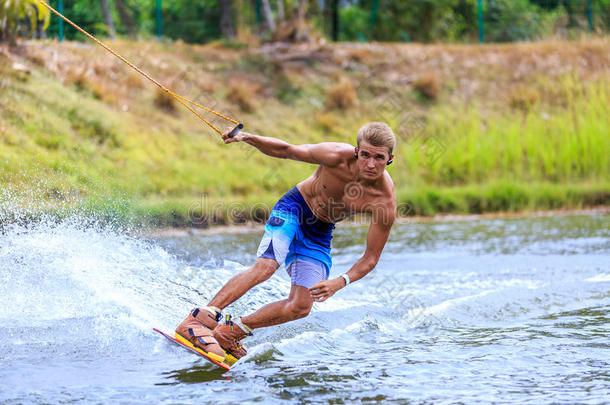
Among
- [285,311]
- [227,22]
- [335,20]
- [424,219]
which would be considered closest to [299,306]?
[285,311]

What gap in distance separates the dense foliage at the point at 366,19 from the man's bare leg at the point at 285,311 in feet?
61.2

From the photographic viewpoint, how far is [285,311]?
6.39 m

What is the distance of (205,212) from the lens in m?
16.7

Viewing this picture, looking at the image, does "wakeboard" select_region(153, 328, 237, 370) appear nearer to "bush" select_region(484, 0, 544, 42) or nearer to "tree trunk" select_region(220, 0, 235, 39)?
"tree trunk" select_region(220, 0, 235, 39)

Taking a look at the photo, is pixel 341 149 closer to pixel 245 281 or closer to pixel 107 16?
pixel 245 281

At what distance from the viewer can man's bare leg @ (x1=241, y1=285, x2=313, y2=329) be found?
→ 6.38 meters

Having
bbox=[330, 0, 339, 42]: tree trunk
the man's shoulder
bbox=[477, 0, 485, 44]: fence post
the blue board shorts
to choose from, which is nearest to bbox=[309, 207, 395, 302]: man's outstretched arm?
the blue board shorts

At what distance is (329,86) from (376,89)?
1.48m

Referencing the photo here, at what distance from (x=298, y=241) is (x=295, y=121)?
1610 cm

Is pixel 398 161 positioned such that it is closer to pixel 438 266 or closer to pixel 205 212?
pixel 205 212

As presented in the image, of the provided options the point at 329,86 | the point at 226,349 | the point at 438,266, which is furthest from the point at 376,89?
the point at 226,349

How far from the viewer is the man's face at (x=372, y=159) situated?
598 centimetres

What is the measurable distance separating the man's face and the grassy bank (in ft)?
22.0

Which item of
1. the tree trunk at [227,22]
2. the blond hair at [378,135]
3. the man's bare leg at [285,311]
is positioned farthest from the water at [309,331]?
the tree trunk at [227,22]
